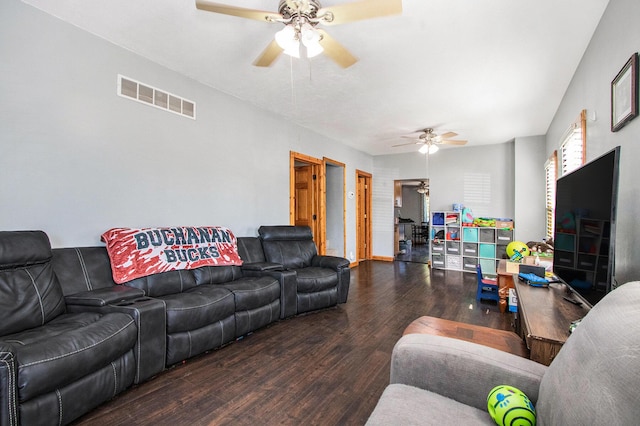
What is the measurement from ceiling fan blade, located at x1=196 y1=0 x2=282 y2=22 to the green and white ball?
7.70ft

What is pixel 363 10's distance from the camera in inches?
72.6

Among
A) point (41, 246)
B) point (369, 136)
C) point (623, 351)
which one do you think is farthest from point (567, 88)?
point (41, 246)

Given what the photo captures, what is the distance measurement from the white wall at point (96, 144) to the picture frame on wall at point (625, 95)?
3681mm

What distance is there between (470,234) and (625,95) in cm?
487

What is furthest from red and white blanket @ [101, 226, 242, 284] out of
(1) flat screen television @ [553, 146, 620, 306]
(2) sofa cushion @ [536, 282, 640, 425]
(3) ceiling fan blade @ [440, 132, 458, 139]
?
(3) ceiling fan blade @ [440, 132, 458, 139]

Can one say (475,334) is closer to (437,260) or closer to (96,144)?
(96,144)

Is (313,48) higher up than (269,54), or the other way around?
(269,54)

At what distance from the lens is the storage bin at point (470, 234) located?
6.18 m

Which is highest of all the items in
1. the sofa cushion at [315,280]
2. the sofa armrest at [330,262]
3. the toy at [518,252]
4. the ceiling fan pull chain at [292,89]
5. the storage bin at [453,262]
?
the ceiling fan pull chain at [292,89]

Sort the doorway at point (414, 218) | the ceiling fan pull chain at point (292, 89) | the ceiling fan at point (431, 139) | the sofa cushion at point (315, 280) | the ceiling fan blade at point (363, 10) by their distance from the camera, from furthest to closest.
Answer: the doorway at point (414, 218) < the ceiling fan at point (431, 139) < the sofa cushion at point (315, 280) < the ceiling fan pull chain at point (292, 89) < the ceiling fan blade at point (363, 10)

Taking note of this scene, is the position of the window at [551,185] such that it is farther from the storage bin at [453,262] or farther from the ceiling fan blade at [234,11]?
the ceiling fan blade at [234,11]

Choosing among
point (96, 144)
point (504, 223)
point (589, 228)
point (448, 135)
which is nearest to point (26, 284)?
point (96, 144)

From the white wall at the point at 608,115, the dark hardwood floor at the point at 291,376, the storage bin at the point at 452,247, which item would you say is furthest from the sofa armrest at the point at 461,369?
the storage bin at the point at 452,247

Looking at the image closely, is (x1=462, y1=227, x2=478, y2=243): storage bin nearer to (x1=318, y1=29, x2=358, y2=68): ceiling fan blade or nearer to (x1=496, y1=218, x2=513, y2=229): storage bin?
(x1=496, y1=218, x2=513, y2=229): storage bin
